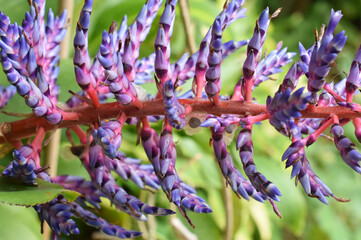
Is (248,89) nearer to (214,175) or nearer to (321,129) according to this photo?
(321,129)

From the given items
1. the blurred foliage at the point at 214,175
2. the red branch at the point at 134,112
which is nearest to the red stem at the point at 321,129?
the red branch at the point at 134,112

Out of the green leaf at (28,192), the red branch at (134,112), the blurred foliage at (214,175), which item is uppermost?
the red branch at (134,112)

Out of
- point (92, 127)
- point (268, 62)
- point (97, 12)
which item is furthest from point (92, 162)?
point (97, 12)

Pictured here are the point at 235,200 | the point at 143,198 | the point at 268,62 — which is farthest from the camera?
the point at 235,200

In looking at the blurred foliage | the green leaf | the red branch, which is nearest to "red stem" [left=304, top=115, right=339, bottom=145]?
the red branch

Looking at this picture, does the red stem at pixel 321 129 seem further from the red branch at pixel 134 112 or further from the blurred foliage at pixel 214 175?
the blurred foliage at pixel 214 175

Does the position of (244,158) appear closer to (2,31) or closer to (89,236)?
(2,31)

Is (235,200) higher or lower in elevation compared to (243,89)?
lower
